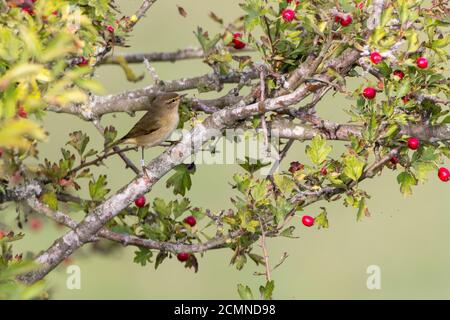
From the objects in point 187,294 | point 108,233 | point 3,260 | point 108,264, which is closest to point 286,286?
point 187,294

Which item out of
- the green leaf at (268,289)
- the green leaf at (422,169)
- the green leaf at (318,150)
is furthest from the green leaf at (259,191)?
the green leaf at (422,169)

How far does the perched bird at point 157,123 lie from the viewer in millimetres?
6648

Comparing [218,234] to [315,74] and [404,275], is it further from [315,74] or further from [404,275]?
[404,275]

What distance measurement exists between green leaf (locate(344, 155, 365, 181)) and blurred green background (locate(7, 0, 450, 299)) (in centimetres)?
575

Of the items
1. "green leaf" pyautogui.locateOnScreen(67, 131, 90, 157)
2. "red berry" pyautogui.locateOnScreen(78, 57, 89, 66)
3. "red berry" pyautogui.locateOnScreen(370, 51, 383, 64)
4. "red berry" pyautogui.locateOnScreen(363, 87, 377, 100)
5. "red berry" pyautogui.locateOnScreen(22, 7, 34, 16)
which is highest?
"red berry" pyautogui.locateOnScreen(78, 57, 89, 66)

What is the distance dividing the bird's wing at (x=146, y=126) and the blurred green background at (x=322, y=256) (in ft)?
12.8

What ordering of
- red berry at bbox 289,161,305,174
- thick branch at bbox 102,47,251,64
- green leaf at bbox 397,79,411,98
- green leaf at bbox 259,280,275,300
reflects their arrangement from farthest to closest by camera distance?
thick branch at bbox 102,47,251,64 → red berry at bbox 289,161,305,174 → green leaf at bbox 397,79,411,98 → green leaf at bbox 259,280,275,300

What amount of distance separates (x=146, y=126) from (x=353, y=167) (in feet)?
8.03

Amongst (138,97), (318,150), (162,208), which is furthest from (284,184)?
(138,97)

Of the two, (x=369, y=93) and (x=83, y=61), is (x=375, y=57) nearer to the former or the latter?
(x=369, y=93)

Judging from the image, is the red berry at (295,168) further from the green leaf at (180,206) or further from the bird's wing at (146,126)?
the bird's wing at (146,126)

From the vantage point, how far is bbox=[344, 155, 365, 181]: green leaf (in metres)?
5.31

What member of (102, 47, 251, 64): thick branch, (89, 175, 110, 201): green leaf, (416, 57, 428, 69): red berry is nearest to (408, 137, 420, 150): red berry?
(416, 57, 428, 69): red berry

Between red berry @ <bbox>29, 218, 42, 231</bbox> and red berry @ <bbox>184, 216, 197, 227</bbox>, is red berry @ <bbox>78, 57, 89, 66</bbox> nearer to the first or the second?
red berry @ <bbox>184, 216, 197, 227</bbox>
